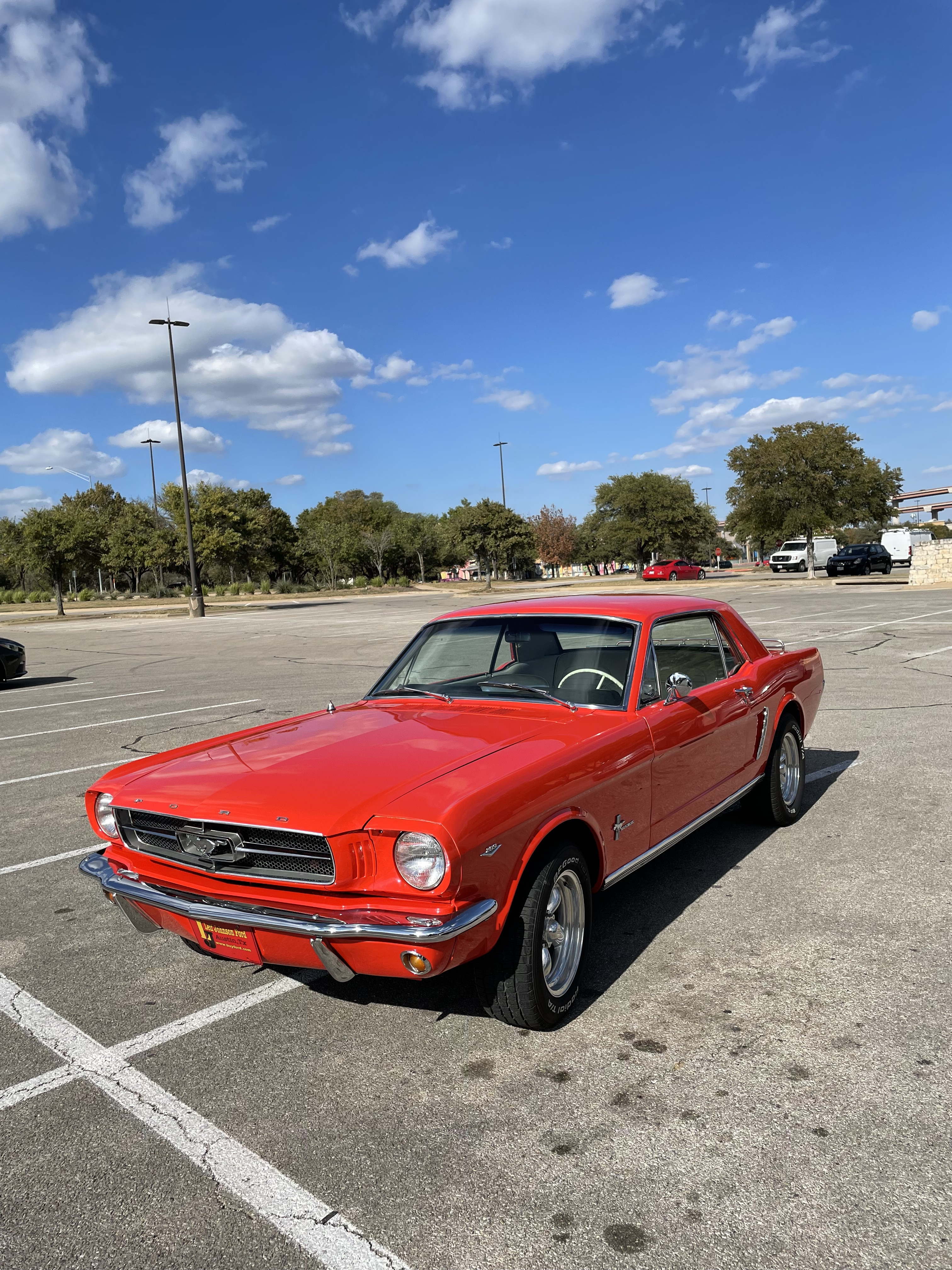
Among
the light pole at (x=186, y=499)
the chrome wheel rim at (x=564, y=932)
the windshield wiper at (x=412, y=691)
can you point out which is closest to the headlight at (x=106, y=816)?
the windshield wiper at (x=412, y=691)

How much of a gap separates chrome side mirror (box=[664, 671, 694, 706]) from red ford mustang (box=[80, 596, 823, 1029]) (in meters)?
0.01

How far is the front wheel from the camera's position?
3184 millimetres

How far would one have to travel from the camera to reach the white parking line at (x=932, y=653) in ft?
44.8

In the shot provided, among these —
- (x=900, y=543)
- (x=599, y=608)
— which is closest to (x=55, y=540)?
(x=599, y=608)

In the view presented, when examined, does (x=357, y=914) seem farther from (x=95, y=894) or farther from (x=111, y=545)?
(x=111, y=545)

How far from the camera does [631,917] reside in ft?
14.5

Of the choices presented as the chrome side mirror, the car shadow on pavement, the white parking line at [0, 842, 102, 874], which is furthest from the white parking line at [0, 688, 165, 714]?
the chrome side mirror

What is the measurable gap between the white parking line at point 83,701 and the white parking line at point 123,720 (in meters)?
1.80

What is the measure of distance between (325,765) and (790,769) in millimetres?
3393

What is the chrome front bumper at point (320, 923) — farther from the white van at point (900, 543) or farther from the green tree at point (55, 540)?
the white van at point (900, 543)

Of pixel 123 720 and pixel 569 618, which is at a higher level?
pixel 569 618

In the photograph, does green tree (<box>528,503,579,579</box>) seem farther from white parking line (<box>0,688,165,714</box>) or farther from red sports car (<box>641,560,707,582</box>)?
white parking line (<box>0,688,165,714</box>)

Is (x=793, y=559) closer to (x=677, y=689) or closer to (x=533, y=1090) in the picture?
(x=677, y=689)

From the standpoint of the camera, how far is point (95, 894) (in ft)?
16.7
